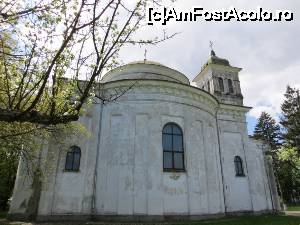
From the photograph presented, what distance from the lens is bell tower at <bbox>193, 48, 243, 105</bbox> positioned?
24062 millimetres

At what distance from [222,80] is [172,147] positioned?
11.6 m

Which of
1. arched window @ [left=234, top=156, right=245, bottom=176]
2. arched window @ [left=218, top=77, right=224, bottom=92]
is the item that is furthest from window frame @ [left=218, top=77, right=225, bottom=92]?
arched window @ [left=234, top=156, right=245, bottom=176]

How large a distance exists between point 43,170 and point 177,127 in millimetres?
7941

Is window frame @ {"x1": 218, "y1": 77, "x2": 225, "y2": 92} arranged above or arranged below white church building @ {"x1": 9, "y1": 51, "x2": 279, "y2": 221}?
above

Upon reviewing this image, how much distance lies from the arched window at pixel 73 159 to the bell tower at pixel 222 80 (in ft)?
43.0

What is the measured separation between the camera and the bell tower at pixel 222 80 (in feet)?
78.9

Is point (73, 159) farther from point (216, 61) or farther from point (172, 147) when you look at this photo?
point (216, 61)

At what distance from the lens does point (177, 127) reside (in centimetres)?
1656

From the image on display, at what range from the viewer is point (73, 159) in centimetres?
1573

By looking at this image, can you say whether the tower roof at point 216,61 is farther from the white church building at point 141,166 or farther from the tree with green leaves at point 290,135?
the tree with green leaves at point 290,135

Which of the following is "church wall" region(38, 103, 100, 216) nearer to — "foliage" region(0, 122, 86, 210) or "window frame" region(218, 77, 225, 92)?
"foliage" region(0, 122, 86, 210)

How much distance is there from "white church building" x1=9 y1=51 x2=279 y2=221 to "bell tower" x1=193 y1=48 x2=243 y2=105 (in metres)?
5.36

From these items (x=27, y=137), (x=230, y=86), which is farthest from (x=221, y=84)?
(x=27, y=137)

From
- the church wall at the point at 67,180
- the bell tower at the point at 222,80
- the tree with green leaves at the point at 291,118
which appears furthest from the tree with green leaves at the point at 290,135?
the church wall at the point at 67,180
